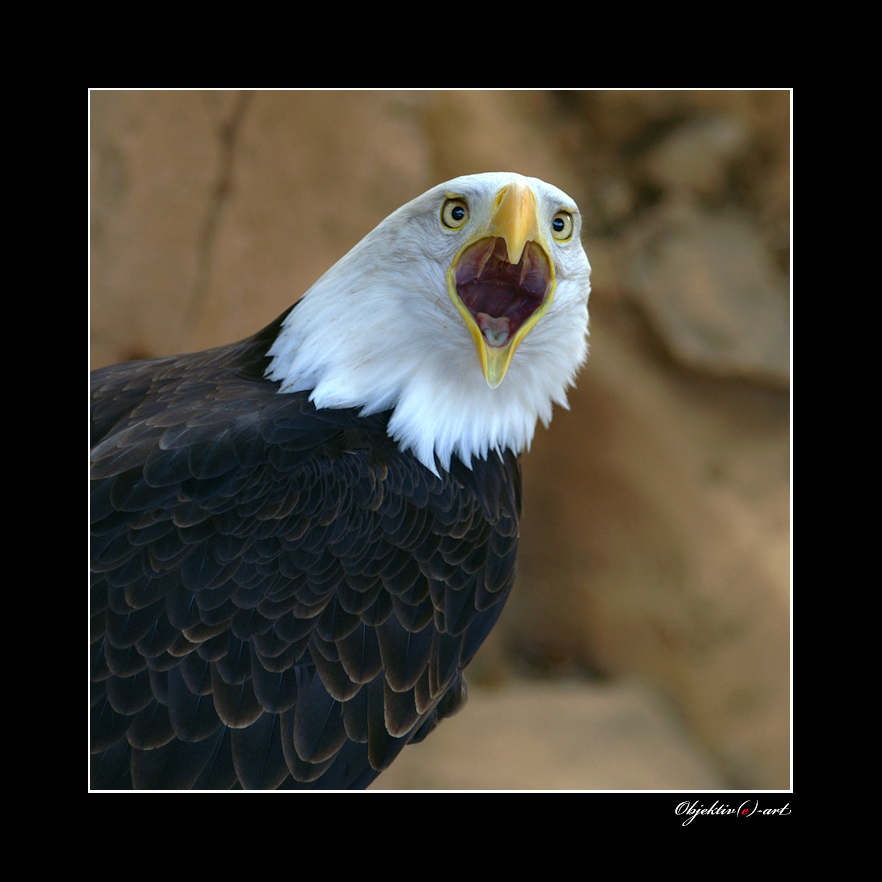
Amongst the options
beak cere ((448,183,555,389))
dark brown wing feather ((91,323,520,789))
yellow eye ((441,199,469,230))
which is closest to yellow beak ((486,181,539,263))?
beak cere ((448,183,555,389))

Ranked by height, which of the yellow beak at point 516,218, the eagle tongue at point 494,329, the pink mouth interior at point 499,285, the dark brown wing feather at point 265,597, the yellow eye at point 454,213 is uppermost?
the yellow eye at point 454,213

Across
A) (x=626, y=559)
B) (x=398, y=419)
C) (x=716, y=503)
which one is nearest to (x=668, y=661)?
(x=626, y=559)

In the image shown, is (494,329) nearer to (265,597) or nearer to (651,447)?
(265,597)

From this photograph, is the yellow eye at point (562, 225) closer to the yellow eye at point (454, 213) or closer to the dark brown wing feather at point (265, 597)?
the yellow eye at point (454, 213)

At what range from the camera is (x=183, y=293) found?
10.4 feet

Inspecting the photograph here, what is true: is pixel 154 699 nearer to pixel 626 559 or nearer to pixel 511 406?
pixel 511 406

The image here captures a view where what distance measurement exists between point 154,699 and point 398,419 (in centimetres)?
Answer: 84

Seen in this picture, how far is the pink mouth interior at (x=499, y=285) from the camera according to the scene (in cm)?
175

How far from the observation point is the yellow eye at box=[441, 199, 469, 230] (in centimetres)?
177

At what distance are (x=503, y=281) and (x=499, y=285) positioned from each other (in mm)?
16

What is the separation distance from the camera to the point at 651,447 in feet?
13.9

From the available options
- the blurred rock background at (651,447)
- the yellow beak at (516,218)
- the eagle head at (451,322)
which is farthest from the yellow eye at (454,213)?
the blurred rock background at (651,447)

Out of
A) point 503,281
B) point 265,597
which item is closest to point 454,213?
point 503,281

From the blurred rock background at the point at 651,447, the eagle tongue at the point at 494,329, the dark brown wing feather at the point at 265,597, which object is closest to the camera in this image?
the dark brown wing feather at the point at 265,597
